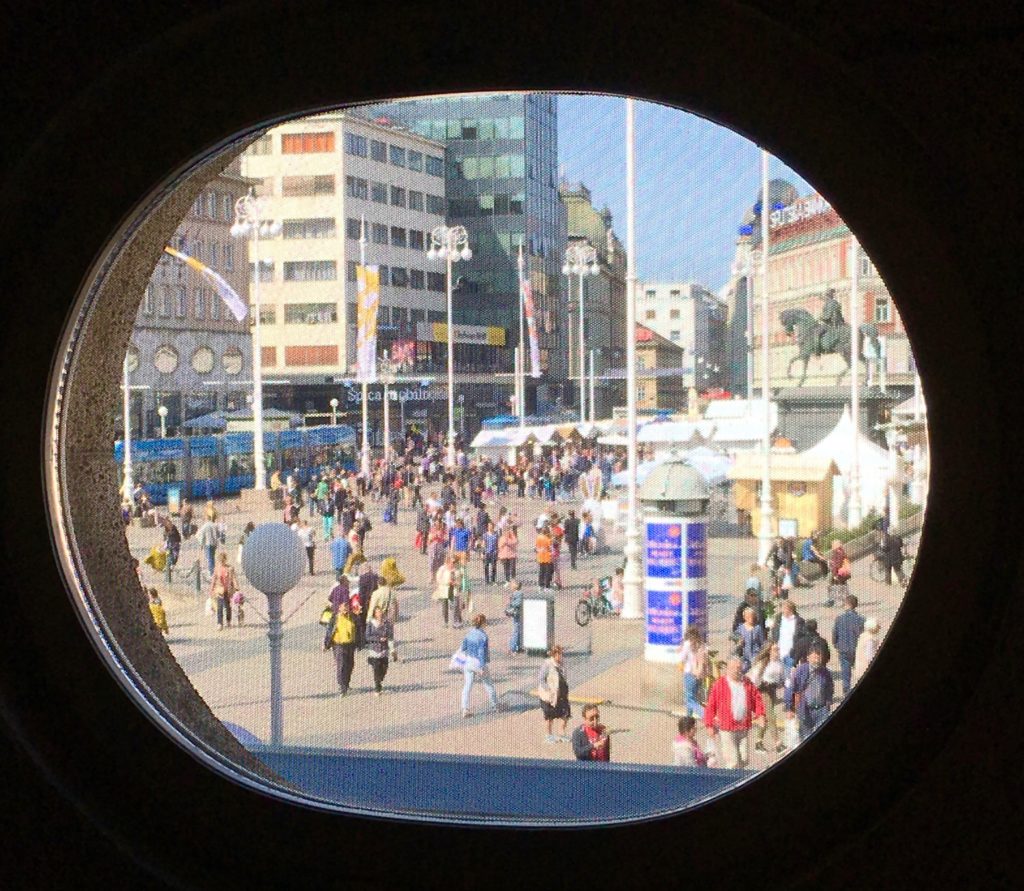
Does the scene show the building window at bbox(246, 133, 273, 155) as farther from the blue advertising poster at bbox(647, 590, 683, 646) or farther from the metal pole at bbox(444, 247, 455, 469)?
the blue advertising poster at bbox(647, 590, 683, 646)

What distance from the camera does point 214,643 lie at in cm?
222


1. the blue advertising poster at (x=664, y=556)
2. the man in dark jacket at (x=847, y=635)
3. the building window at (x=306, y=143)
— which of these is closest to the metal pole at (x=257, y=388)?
the building window at (x=306, y=143)

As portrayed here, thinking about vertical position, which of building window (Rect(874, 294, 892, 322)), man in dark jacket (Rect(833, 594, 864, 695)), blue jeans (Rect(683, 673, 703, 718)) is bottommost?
blue jeans (Rect(683, 673, 703, 718))

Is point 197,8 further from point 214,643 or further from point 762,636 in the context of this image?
point 762,636

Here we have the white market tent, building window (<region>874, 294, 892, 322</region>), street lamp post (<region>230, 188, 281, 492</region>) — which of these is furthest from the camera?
street lamp post (<region>230, 188, 281, 492</region>)

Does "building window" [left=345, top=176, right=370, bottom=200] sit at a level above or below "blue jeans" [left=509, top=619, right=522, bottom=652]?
above

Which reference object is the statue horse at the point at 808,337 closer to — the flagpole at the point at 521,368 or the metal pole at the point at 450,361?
the flagpole at the point at 521,368

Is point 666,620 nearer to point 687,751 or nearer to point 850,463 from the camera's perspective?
point 850,463

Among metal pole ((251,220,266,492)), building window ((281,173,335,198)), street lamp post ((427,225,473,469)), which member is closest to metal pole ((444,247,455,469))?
street lamp post ((427,225,473,469))

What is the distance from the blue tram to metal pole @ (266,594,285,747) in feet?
0.83

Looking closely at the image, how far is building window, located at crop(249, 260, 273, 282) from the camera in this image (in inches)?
103

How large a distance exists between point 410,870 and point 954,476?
0.72 meters

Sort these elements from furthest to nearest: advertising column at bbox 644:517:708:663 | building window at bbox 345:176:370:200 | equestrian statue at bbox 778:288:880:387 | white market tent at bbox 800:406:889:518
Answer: advertising column at bbox 644:517:708:663 → building window at bbox 345:176:370:200 → white market tent at bbox 800:406:889:518 → equestrian statue at bbox 778:288:880:387

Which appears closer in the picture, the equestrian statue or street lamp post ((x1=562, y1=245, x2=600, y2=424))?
the equestrian statue
